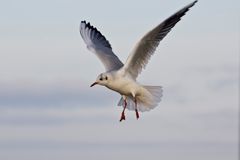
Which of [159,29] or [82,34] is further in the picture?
[82,34]

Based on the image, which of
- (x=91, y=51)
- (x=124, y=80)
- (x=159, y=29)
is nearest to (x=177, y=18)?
(x=159, y=29)

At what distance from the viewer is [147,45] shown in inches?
456

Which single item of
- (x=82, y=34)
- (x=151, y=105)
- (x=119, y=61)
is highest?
(x=82, y=34)

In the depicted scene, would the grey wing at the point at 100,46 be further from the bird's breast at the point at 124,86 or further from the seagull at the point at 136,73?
the bird's breast at the point at 124,86

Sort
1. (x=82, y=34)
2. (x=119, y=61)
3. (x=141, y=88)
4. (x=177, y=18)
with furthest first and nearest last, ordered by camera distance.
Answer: (x=82, y=34) < (x=119, y=61) < (x=141, y=88) < (x=177, y=18)

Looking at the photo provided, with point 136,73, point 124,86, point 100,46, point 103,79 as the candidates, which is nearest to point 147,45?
point 136,73

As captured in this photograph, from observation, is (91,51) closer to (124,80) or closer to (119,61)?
(119,61)

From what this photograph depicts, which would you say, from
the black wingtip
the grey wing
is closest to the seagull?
the grey wing

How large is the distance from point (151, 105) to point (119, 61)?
3.10 feet

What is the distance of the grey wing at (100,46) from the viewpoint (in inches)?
500

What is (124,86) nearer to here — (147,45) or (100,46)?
(147,45)

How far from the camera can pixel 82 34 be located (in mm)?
13836

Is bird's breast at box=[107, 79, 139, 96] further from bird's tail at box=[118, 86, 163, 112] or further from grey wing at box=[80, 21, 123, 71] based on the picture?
grey wing at box=[80, 21, 123, 71]

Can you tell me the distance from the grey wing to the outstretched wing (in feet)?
2.06
